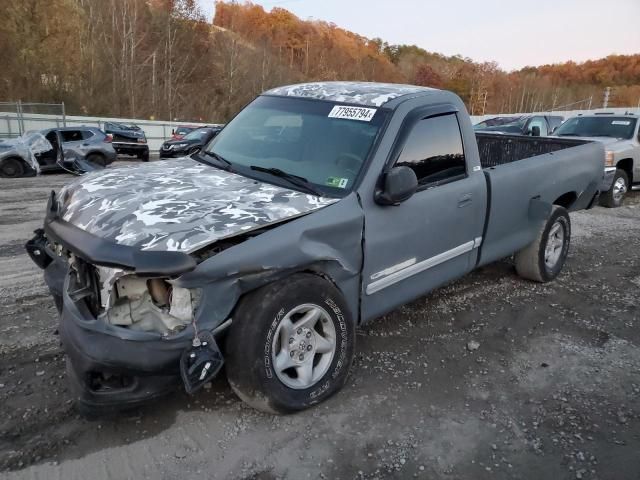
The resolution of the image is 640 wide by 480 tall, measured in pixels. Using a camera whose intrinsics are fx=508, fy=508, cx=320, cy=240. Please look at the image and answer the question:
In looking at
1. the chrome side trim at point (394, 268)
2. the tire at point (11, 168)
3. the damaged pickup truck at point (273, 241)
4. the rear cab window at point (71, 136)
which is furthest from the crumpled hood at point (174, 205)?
the rear cab window at point (71, 136)

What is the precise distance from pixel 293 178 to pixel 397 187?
701 millimetres

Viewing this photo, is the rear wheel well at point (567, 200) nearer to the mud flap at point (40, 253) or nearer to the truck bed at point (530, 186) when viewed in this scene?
the truck bed at point (530, 186)

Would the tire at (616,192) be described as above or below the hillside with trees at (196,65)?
below

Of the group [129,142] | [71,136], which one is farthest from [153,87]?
[71,136]

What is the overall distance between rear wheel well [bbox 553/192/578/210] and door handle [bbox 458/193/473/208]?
2096 millimetres

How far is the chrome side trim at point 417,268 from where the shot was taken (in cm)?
344

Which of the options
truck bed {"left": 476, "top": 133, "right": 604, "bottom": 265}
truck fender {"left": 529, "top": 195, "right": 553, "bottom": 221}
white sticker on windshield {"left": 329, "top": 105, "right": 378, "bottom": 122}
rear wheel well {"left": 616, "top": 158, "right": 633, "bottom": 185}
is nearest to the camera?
white sticker on windshield {"left": 329, "top": 105, "right": 378, "bottom": 122}

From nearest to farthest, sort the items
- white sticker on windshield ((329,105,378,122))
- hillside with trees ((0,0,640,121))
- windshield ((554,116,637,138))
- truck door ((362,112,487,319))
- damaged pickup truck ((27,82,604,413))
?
damaged pickup truck ((27,82,604,413)), truck door ((362,112,487,319)), white sticker on windshield ((329,105,378,122)), windshield ((554,116,637,138)), hillside with trees ((0,0,640,121))

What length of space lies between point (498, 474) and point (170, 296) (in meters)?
1.96

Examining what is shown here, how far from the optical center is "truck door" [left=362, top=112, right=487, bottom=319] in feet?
11.2

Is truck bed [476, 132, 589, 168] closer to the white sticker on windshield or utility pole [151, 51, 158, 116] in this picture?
the white sticker on windshield

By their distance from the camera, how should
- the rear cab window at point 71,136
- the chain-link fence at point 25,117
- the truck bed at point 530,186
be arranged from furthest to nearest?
the chain-link fence at point 25,117 < the rear cab window at point 71,136 < the truck bed at point 530,186

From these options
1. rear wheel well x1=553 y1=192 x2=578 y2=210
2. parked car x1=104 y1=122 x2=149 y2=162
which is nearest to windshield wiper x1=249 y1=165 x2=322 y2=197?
rear wheel well x1=553 y1=192 x2=578 y2=210

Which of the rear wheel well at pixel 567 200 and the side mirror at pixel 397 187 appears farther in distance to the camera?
the rear wheel well at pixel 567 200
